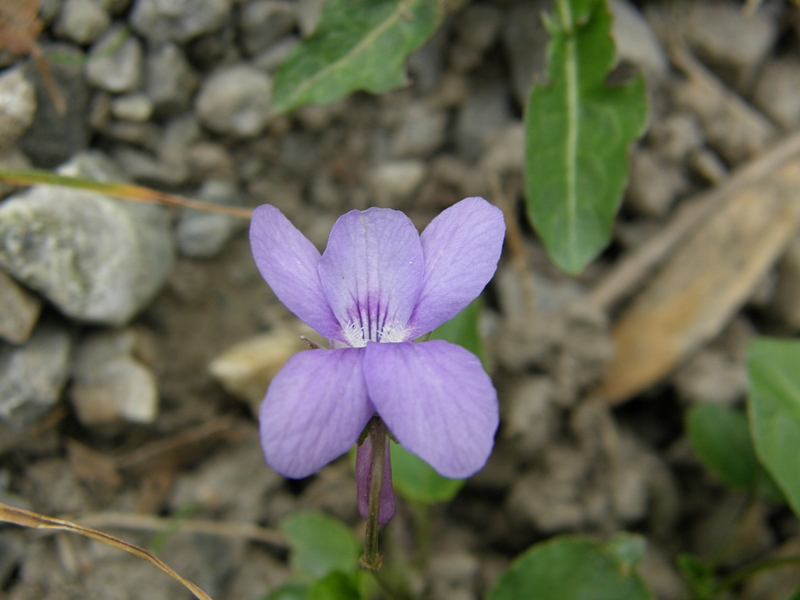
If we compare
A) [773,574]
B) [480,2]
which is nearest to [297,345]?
[480,2]

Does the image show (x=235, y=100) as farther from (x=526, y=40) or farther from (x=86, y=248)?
(x=526, y=40)

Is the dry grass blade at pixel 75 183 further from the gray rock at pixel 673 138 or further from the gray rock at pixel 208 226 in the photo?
the gray rock at pixel 673 138

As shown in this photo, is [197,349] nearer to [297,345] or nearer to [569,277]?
[297,345]

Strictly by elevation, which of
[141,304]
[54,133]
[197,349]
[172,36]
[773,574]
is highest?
[172,36]

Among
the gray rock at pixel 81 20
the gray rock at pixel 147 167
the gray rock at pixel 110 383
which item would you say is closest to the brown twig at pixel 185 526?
the gray rock at pixel 110 383

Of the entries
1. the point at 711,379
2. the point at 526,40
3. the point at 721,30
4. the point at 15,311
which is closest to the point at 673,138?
the point at 721,30

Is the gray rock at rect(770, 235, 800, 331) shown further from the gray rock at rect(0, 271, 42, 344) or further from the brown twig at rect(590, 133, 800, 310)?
the gray rock at rect(0, 271, 42, 344)
